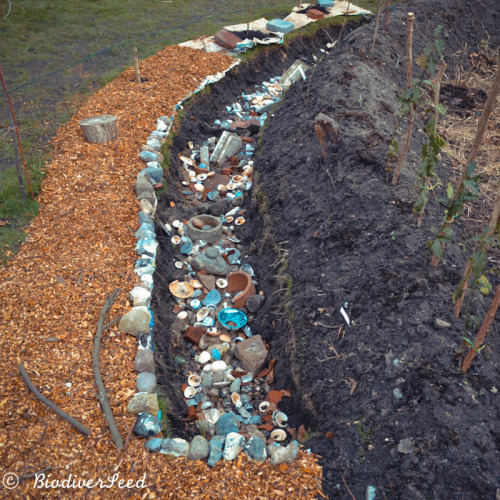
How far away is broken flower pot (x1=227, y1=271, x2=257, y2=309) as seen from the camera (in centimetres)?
502

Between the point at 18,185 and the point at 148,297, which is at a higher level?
the point at 18,185

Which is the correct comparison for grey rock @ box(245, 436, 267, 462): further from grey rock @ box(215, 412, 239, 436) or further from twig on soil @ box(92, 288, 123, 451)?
twig on soil @ box(92, 288, 123, 451)

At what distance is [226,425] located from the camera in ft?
12.3

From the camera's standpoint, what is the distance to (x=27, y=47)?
382 inches

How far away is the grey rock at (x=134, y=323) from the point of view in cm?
405

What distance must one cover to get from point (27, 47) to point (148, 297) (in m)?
8.30

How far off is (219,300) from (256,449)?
6.88 feet

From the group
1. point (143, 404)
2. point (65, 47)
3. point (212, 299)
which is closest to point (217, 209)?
point (212, 299)

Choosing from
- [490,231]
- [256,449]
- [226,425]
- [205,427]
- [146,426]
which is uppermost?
[490,231]

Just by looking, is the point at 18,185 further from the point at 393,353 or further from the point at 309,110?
the point at 393,353

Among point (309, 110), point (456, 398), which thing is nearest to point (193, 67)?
point (309, 110)

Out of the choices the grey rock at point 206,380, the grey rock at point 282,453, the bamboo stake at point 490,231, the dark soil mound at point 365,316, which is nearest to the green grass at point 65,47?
the dark soil mound at point 365,316

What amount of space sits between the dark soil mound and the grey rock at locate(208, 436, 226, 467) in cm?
74

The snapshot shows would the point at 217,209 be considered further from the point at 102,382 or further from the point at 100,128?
the point at 102,382
